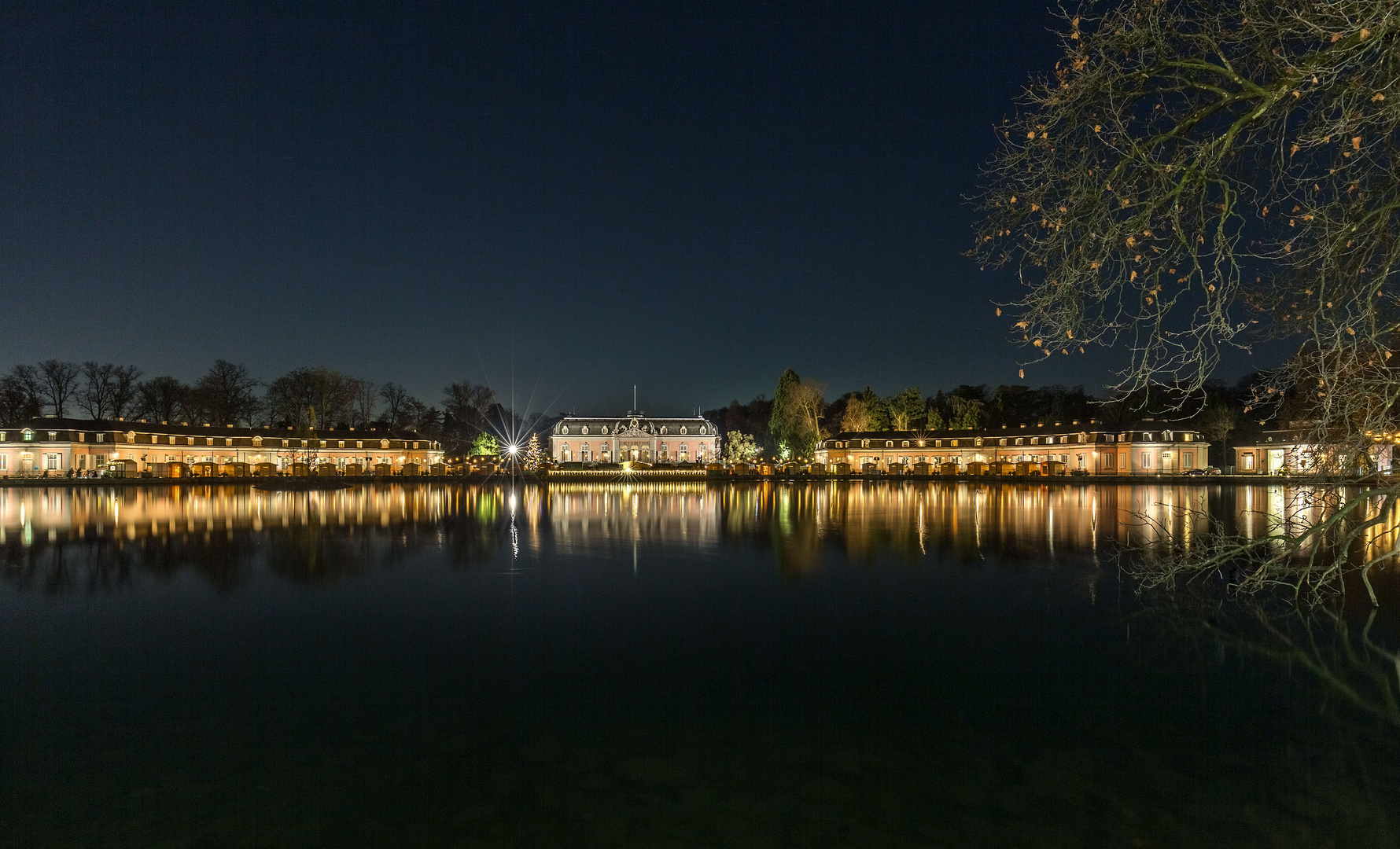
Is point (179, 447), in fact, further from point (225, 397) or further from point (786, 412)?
point (786, 412)

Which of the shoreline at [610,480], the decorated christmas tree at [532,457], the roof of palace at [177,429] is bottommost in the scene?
the shoreline at [610,480]

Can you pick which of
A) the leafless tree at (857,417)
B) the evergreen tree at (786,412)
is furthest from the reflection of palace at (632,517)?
the leafless tree at (857,417)

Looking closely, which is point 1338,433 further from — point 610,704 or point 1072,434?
point 1072,434

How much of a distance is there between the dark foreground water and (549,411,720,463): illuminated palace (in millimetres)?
86407

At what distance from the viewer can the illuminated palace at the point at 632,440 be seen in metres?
100

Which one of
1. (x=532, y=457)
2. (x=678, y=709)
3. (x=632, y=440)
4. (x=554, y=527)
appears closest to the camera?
(x=678, y=709)

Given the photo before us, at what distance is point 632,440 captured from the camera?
100312mm

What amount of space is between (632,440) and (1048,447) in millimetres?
48444

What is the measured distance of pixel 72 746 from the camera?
5.84m

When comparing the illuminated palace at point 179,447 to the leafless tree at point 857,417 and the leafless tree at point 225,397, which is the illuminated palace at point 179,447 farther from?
the leafless tree at point 857,417

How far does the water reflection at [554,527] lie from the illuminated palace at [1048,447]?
34418mm

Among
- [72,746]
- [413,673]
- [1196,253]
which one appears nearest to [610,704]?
[413,673]

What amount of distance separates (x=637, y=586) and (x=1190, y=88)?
30.0 feet

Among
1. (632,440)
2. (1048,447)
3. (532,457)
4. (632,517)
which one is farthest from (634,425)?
(632,517)
